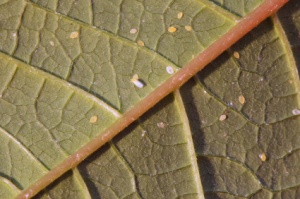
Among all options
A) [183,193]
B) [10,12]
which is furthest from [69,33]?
[183,193]

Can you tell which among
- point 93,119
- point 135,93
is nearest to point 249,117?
point 135,93

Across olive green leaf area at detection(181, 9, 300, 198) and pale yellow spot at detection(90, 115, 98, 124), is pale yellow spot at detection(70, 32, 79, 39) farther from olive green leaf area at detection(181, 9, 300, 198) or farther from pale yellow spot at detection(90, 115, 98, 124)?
olive green leaf area at detection(181, 9, 300, 198)

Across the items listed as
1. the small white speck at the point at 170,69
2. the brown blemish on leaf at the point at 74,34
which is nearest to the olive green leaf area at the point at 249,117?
the small white speck at the point at 170,69

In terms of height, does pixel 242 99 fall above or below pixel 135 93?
below

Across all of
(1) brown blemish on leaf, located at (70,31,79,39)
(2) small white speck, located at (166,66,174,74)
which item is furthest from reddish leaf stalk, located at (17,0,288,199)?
(1) brown blemish on leaf, located at (70,31,79,39)

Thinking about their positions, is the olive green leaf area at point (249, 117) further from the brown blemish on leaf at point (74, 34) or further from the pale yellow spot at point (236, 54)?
the brown blemish on leaf at point (74, 34)

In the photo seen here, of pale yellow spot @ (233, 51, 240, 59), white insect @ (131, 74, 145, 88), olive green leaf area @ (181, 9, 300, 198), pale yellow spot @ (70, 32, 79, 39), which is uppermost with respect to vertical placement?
pale yellow spot @ (70, 32, 79, 39)

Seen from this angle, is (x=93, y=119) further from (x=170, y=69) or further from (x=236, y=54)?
(x=236, y=54)
